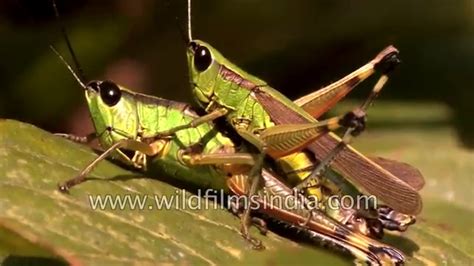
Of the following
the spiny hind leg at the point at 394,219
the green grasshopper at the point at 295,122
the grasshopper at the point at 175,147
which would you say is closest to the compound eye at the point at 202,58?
the green grasshopper at the point at 295,122

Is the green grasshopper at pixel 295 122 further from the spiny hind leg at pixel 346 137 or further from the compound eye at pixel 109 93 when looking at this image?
the compound eye at pixel 109 93

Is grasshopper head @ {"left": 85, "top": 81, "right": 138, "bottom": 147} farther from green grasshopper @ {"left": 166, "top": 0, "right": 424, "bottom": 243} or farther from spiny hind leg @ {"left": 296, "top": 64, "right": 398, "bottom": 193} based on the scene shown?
spiny hind leg @ {"left": 296, "top": 64, "right": 398, "bottom": 193}

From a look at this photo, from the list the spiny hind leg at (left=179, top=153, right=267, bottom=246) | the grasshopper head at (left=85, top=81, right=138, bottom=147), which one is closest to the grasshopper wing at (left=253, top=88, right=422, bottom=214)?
the spiny hind leg at (left=179, top=153, right=267, bottom=246)

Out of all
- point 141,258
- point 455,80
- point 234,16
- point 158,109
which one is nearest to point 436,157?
point 455,80

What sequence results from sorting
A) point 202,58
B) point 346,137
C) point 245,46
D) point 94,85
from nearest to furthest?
1. point 346,137
2. point 94,85
3. point 202,58
4. point 245,46

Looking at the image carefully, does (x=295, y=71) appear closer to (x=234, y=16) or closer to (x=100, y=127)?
(x=234, y=16)

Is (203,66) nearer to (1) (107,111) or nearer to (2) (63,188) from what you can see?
(1) (107,111)

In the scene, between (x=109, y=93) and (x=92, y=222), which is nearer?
(x=92, y=222)

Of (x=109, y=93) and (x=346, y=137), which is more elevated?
(x=346, y=137)

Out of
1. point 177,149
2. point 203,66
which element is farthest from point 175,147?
point 203,66
